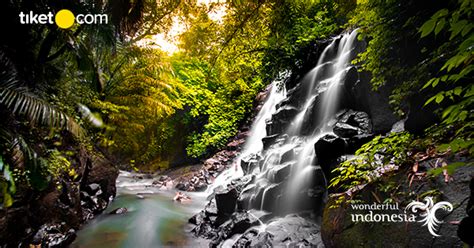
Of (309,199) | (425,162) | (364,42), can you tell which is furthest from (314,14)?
(425,162)

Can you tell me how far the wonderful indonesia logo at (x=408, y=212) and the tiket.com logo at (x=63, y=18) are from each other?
20.5ft

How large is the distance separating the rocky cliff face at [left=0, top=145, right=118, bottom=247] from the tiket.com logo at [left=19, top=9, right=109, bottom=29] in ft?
10.7

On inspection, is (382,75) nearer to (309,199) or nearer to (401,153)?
(401,153)

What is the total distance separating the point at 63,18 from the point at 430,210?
679 centimetres

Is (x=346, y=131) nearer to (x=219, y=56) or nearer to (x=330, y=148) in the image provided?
(x=330, y=148)

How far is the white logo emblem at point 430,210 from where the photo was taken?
8.00 ft

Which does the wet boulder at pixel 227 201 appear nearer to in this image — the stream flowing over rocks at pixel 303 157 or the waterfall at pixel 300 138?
the stream flowing over rocks at pixel 303 157

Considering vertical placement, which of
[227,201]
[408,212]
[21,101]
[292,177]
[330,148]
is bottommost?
[227,201]

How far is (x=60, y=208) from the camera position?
5.39 m

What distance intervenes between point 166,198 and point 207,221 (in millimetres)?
4468

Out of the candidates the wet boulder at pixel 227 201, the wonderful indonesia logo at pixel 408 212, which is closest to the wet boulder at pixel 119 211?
the wet boulder at pixel 227 201

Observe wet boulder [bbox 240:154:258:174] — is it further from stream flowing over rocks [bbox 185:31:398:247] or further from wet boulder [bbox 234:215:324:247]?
wet boulder [bbox 234:215:324:247]

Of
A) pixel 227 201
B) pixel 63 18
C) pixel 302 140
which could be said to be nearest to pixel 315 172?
pixel 302 140

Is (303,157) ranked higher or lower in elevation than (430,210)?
higher
